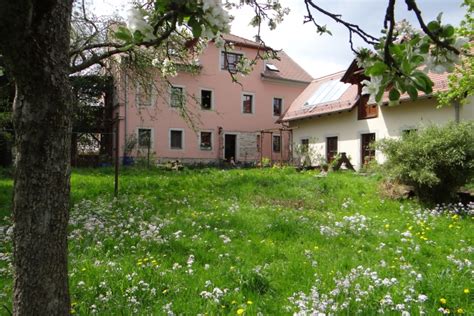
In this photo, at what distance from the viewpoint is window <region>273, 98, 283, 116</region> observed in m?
34.4

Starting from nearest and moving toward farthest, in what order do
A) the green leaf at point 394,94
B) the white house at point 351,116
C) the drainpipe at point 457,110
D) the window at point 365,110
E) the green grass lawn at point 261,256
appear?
the green leaf at point 394,94 → the green grass lawn at point 261,256 → the drainpipe at point 457,110 → the white house at point 351,116 → the window at point 365,110

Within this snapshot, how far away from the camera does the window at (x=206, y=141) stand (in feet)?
103

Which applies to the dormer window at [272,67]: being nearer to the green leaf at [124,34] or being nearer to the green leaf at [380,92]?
the green leaf at [124,34]

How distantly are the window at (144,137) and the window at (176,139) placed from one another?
6.42 ft

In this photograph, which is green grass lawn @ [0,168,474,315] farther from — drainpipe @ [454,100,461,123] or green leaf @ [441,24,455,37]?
drainpipe @ [454,100,461,123]

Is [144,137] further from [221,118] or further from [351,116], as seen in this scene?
[351,116]

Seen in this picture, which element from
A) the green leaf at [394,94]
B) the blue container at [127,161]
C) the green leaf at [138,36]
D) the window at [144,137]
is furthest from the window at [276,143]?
the green leaf at [394,94]

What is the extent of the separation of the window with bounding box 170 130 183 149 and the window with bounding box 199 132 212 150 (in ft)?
5.52

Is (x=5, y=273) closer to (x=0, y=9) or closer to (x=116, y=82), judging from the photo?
(x=0, y=9)

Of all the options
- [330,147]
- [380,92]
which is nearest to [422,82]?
[380,92]

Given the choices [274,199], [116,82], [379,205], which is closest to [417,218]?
[379,205]

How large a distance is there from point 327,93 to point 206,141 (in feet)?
35.2

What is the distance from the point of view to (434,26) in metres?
1.44

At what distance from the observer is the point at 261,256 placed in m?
5.50
